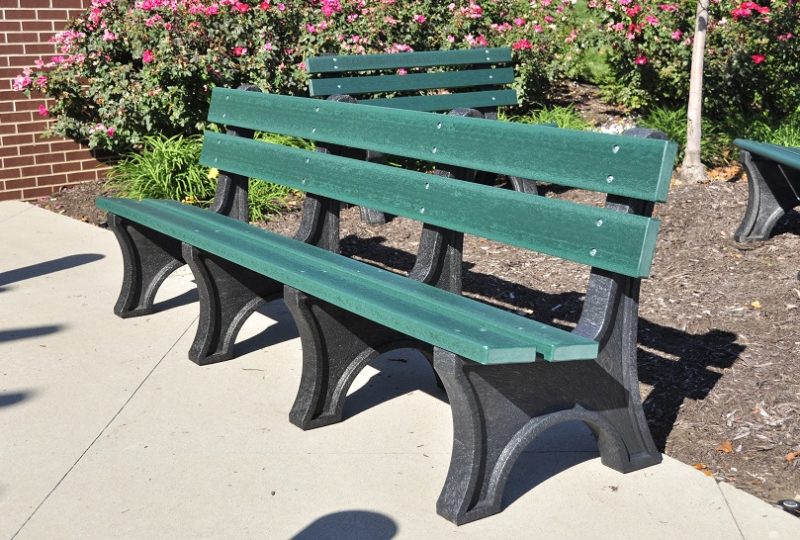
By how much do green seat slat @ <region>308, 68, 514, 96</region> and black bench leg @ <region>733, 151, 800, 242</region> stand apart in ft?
7.38

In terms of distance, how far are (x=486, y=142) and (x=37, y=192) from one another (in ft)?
18.4

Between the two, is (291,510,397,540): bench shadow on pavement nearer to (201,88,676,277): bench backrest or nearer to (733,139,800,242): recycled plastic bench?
(201,88,676,277): bench backrest

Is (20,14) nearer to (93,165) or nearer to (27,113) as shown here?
(27,113)

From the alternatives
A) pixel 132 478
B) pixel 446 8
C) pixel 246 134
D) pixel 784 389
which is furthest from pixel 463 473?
pixel 446 8

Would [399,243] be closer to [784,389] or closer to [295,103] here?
[295,103]

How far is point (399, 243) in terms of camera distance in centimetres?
692

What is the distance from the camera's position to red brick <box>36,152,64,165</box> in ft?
27.7

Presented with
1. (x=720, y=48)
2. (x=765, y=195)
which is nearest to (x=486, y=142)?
(x=765, y=195)

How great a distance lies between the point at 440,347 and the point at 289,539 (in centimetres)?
75

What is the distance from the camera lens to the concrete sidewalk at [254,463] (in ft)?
11.2

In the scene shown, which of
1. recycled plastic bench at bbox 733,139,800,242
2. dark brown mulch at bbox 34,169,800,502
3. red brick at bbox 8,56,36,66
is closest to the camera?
dark brown mulch at bbox 34,169,800,502

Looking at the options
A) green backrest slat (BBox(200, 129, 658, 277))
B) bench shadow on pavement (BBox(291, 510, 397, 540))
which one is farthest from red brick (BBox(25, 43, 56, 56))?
bench shadow on pavement (BBox(291, 510, 397, 540))

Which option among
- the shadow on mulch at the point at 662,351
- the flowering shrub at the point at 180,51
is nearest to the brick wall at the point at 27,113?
the flowering shrub at the point at 180,51

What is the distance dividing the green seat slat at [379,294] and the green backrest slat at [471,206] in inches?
10.0
